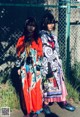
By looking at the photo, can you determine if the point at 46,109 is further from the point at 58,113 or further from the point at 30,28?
the point at 30,28

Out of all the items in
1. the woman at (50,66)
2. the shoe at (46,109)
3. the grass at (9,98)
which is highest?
the woman at (50,66)

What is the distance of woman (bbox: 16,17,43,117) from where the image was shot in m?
5.59

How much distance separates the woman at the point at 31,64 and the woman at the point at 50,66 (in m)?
0.19

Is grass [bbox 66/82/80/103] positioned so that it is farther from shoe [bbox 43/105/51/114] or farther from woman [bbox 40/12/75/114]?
shoe [bbox 43/105/51/114]

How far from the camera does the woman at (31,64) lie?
18.3 feet

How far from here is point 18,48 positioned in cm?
562

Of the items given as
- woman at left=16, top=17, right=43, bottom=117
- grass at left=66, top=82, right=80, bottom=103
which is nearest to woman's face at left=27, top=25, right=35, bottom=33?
woman at left=16, top=17, right=43, bottom=117

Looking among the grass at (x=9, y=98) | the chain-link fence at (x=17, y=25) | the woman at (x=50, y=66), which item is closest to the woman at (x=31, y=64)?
the woman at (x=50, y=66)

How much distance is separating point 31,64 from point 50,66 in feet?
1.27

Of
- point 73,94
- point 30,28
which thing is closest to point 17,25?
point 73,94

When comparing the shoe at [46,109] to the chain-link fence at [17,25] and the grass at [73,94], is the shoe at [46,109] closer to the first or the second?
the grass at [73,94]

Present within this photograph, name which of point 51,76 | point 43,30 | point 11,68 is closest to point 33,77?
point 51,76

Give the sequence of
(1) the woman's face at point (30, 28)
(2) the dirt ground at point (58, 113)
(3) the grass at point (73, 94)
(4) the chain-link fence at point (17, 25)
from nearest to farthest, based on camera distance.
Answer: (1) the woman's face at point (30, 28) → (2) the dirt ground at point (58, 113) → (3) the grass at point (73, 94) → (4) the chain-link fence at point (17, 25)

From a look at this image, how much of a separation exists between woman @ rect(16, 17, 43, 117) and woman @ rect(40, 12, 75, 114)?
0.19 m
